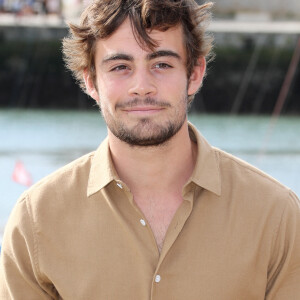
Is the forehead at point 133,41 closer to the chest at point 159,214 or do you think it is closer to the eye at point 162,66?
the eye at point 162,66

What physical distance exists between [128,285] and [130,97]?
0.59 metres

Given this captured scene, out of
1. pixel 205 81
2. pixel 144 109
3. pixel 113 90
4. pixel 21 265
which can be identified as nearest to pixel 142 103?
pixel 144 109

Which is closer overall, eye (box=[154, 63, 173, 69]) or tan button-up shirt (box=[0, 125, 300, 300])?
tan button-up shirt (box=[0, 125, 300, 300])

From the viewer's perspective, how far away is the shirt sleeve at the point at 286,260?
2.57 m

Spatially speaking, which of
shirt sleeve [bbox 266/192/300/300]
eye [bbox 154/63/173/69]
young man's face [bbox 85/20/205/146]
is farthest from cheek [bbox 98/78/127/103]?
shirt sleeve [bbox 266/192/300/300]

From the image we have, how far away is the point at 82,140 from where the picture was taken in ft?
57.1

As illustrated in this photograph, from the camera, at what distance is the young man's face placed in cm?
263

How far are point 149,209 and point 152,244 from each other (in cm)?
15

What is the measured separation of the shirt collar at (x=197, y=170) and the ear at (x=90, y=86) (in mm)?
174

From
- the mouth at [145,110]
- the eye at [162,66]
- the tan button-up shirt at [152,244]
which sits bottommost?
the tan button-up shirt at [152,244]

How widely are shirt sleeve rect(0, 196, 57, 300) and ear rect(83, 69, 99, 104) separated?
47 centimetres

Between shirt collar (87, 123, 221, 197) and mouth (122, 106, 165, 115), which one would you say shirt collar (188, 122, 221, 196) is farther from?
mouth (122, 106, 165, 115)

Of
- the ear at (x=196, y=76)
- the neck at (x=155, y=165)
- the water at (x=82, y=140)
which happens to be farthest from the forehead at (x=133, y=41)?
the water at (x=82, y=140)

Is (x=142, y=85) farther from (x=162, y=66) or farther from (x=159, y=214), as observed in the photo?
(x=159, y=214)
